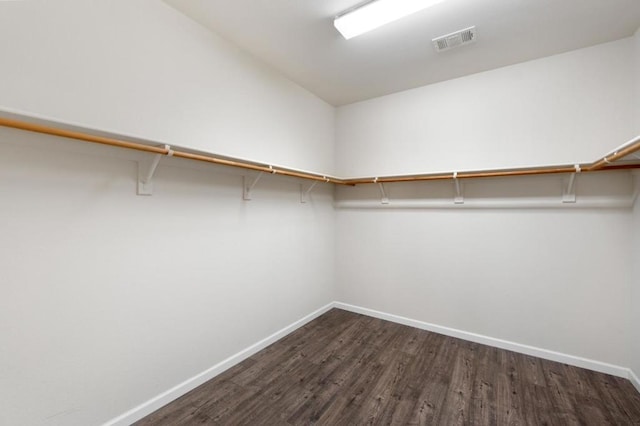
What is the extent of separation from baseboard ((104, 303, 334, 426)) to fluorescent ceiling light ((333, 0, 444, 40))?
8.76 ft

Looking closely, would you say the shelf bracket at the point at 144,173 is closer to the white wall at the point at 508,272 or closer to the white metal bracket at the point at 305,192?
the white metal bracket at the point at 305,192

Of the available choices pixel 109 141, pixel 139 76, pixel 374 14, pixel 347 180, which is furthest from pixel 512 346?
pixel 139 76

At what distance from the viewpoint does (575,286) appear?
2.30m

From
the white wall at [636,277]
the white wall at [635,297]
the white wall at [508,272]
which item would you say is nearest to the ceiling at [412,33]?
the white wall at [636,277]

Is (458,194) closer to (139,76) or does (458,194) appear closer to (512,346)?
(512,346)

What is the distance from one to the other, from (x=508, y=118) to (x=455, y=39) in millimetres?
929

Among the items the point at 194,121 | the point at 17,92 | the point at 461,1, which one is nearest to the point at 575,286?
the point at 461,1

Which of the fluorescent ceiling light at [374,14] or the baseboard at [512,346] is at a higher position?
the fluorescent ceiling light at [374,14]

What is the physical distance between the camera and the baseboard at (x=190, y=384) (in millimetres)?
1637

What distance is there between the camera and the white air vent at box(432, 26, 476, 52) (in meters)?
2.07

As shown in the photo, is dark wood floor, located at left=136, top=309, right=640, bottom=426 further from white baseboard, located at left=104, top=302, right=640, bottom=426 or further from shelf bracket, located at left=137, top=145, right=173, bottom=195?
shelf bracket, located at left=137, top=145, right=173, bottom=195

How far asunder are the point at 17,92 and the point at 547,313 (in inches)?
151

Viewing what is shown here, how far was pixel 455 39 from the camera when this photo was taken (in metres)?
2.15

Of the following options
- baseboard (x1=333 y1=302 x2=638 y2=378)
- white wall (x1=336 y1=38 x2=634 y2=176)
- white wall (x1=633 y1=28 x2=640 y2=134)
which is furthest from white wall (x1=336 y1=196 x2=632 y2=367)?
white wall (x1=633 y1=28 x2=640 y2=134)
